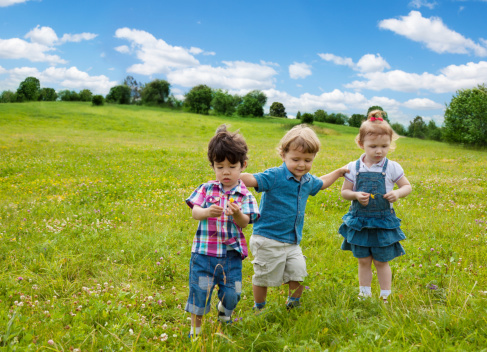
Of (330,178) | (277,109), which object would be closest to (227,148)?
(330,178)

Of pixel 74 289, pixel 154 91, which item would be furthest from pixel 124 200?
pixel 154 91

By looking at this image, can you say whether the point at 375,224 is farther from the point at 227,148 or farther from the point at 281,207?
the point at 227,148

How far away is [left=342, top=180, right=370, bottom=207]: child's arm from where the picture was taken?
13.5 ft

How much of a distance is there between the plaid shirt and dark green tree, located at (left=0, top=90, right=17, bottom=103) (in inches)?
4331

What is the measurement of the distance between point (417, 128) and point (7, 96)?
391 feet

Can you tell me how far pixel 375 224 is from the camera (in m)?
4.29

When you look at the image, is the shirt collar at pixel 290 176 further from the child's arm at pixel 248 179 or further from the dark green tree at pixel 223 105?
the dark green tree at pixel 223 105

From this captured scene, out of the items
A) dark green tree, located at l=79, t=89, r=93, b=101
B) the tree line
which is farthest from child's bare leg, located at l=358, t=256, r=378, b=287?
dark green tree, located at l=79, t=89, r=93, b=101

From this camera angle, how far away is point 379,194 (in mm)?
4324

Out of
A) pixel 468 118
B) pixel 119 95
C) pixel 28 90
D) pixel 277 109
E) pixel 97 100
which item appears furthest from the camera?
pixel 277 109

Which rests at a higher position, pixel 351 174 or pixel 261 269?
pixel 351 174

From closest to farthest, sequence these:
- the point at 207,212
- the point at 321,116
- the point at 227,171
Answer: the point at 207,212 < the point at 227,171 < the point at 321,116

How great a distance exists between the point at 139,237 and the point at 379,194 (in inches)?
163

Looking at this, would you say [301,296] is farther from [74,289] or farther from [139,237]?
[139,237]
